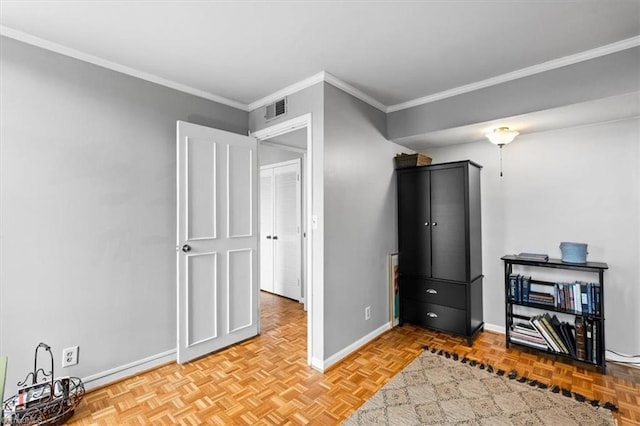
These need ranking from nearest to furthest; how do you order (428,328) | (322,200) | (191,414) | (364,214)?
(191,414) < (322,200) < (364,214) < (428,328)

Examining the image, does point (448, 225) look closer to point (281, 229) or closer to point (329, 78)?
point (329, 78)

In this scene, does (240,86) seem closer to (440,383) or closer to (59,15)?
(59,15)

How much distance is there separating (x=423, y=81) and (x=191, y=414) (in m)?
3.13

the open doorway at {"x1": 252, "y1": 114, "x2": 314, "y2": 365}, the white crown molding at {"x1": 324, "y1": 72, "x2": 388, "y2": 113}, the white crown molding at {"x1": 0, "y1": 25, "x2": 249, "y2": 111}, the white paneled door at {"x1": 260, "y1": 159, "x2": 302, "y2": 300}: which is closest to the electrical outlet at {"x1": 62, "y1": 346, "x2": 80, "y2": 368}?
the open doorway at {"x1": 252, "y1": 114, "x2": 314, "y2": 365}

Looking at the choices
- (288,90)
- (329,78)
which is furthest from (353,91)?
A: (288,90)

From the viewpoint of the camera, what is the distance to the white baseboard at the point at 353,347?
254cm

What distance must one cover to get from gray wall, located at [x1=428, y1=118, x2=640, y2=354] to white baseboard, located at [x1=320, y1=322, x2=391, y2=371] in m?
1.19

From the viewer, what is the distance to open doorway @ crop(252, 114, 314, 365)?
8.68ft

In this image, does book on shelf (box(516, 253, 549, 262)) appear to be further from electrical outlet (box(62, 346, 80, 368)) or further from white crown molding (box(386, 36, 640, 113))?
electrical outlet (box(62, 346, 80, 368))

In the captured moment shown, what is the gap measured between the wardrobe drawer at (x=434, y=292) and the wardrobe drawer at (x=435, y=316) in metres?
0.05

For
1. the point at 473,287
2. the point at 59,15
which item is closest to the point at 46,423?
the point at 59,15

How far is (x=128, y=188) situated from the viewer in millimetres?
2414

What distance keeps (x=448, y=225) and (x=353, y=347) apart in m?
1.53

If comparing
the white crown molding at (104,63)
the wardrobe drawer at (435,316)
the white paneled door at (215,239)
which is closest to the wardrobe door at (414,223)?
the wardrobe drawer at (435,316)
